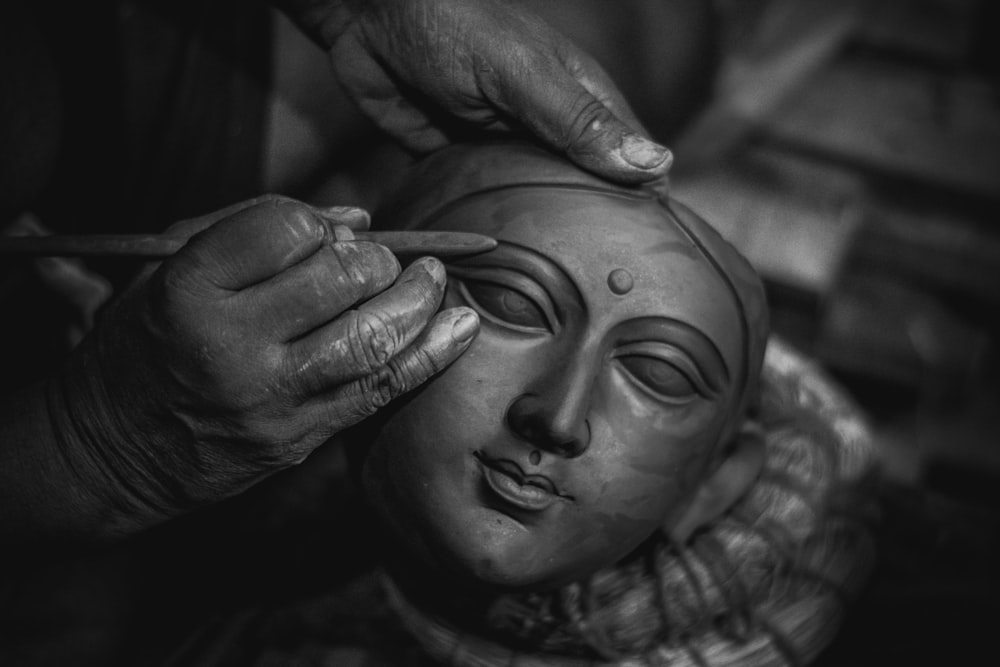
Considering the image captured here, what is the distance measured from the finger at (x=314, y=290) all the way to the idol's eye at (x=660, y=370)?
44 cm

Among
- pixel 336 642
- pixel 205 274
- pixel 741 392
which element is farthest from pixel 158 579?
pixel 741 392

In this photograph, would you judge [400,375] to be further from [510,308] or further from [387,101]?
[387,101]

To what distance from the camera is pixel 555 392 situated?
1666 millimetres

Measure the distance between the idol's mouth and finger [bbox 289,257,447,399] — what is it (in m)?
0.26

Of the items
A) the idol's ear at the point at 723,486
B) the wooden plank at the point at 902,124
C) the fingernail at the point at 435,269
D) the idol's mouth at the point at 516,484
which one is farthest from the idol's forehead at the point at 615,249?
the wooden plank at the point at 902,124

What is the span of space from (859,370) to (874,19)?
1.31 m

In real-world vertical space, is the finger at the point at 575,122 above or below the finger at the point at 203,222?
below

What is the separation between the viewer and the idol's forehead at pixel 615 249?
1705mm

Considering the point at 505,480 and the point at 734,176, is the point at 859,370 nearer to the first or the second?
→ the point at 734,176

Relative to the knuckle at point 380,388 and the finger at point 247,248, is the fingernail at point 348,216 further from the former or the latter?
the knuckle at point 380,388

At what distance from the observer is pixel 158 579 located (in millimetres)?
2359

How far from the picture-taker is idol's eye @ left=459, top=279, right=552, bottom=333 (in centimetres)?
172

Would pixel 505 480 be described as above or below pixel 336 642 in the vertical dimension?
above

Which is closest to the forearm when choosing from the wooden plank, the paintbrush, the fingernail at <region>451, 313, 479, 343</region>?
the paintbrush
